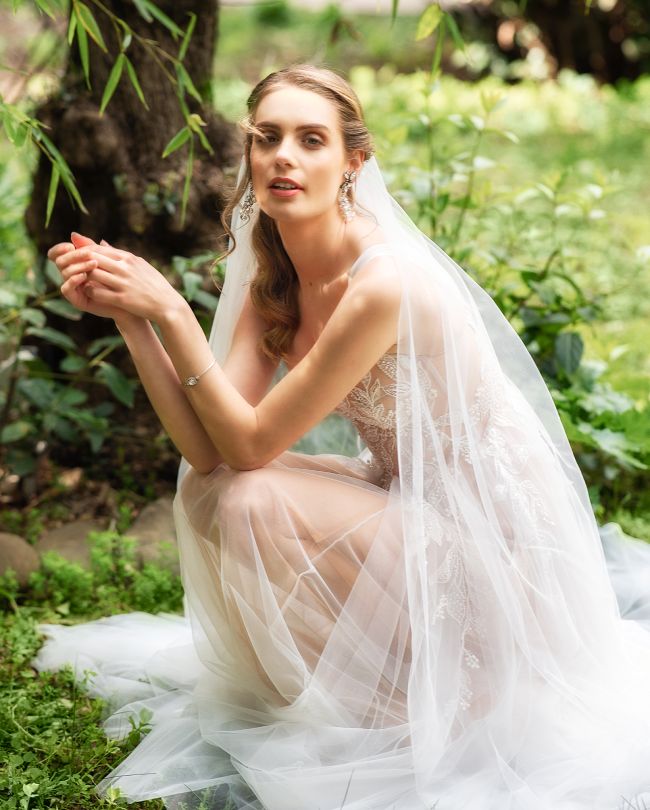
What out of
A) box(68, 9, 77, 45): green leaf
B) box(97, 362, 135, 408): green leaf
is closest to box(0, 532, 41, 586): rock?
box(97, 362, 135, 408): green leaf

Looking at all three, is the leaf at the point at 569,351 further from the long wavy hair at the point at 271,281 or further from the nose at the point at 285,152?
the nose at the point at 285,152

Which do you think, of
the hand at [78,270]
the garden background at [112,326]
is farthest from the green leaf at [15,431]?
the hand at [78,270]

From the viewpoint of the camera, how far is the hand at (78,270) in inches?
84.6

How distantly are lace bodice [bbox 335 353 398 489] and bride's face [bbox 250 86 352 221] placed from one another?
1.30 ft

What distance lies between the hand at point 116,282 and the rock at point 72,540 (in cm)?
131

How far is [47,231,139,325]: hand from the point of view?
84.6 inches

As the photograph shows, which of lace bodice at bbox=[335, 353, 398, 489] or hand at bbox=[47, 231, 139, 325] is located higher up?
hand at bbox=[47, 231, 139, 325]

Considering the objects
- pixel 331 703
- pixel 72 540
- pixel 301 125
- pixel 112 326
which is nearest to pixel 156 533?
pixel 72 540

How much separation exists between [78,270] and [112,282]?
76 millimetres

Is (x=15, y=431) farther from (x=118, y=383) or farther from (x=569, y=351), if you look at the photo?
(x=569, y=351)

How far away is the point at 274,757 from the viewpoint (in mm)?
2191

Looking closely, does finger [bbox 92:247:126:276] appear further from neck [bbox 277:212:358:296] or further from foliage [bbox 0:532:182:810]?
foliage [bbox 0:532:182:810]

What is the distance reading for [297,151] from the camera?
7.30 ft

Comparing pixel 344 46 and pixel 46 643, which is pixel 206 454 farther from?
pixel 344 46
